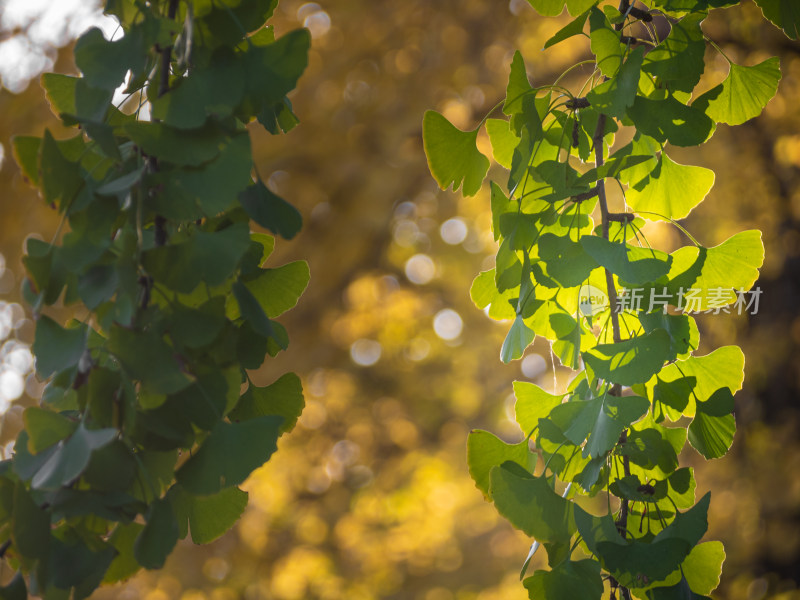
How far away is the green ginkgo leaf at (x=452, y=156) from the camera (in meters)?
0.65


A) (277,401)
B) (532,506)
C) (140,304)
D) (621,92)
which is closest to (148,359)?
(140,304)

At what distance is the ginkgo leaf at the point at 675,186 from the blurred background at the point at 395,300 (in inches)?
56.3

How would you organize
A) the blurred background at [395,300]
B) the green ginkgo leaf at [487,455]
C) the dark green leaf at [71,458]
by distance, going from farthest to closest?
the blurred background at [395,300]
the green ginkgo leaf at [487,455]
the dark green leaf at [71,458]

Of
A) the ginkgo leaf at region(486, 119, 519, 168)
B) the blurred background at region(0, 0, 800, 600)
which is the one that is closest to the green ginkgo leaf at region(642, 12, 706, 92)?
the ginkgo leaf at region(486, 119, 519, 168)

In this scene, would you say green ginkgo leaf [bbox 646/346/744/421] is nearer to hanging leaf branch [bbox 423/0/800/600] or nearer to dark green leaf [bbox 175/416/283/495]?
hanging leaf branch [bbox 423/0/800/600]

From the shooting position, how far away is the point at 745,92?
631mm

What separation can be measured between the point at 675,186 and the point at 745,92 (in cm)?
11

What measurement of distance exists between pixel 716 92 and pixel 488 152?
200 centimetres

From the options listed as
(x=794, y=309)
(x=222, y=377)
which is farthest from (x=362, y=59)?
(x=222, y=377)

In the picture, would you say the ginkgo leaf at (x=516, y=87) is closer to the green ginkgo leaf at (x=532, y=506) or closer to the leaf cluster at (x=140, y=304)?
the leaf cluster at (x=140, y=304)

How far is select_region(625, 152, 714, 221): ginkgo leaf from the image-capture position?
63 centimetres

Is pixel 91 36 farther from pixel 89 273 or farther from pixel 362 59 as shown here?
pixel 362 59

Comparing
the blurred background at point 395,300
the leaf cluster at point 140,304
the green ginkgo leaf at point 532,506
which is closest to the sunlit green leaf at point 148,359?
the leaf cluster at point 140,304

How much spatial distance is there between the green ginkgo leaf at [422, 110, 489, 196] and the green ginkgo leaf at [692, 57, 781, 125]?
8.6 inches
